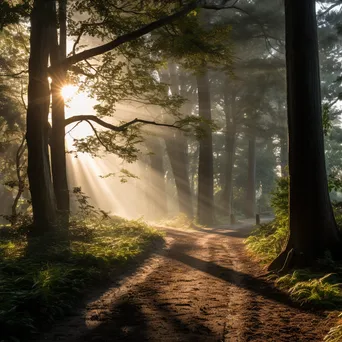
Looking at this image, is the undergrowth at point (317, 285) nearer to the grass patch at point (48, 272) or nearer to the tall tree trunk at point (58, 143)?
the grass patch at point (48, 272)

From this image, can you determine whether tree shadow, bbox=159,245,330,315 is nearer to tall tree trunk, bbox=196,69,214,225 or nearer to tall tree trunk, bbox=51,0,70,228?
tall tree trunk, bbox=51,0,70,228

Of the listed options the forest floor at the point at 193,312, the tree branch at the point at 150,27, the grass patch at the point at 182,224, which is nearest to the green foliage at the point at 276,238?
the forest floor at the point at 193,312

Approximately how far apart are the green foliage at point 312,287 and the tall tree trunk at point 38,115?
7453 mm

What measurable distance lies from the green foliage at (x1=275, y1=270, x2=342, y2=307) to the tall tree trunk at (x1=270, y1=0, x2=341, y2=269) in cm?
79

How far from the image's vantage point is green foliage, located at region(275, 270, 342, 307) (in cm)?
558

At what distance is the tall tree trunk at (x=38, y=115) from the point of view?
1135cm

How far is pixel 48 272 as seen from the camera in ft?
21.5

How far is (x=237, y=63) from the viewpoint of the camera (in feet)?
81.5

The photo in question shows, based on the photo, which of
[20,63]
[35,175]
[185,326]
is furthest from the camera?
[20,63]

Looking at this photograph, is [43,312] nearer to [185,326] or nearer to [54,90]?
[185,326]

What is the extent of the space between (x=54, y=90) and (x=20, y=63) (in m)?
4.15

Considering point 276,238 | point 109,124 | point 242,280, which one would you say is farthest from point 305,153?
point 109,124

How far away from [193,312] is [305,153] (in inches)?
170

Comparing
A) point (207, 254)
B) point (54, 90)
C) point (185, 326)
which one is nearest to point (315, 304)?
point (185, 326)
